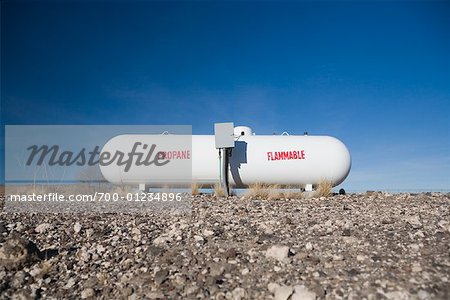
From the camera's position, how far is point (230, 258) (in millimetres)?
4160

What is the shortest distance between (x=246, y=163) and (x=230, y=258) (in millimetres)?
7543

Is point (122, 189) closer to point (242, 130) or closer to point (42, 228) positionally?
point (242, 130)

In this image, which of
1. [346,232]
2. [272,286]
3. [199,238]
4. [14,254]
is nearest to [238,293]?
[272,286]

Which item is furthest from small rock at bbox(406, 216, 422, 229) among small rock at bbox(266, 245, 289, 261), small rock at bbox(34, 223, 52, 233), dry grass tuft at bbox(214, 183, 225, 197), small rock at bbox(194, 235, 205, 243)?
dry grass tuft at bbox(214, 183, 225, 197)

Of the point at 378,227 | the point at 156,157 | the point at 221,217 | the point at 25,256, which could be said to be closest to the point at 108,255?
the point at 25,256

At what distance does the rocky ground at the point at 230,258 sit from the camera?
3.54 metres

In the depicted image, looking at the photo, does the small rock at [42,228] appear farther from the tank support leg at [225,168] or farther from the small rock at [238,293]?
the tank support leg at [225,168]

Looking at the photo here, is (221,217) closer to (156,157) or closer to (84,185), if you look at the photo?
(156,157)

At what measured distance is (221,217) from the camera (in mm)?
6270

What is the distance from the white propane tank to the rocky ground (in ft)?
18.1

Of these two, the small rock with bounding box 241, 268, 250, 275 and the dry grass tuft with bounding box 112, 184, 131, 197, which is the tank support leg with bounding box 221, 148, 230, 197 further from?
the small rock with bounding box 241, 268, 250, 275

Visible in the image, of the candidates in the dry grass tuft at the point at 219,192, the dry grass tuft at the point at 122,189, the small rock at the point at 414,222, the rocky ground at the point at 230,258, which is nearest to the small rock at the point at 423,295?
the rocky ground at the point at 230,258

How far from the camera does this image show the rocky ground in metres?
3.54

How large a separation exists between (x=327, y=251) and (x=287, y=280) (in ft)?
2.82
